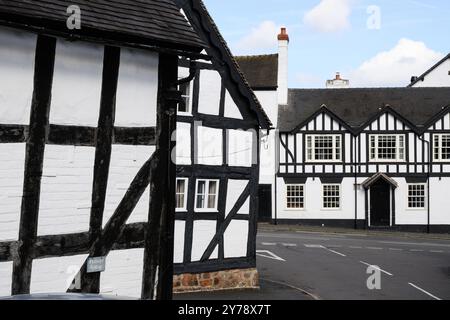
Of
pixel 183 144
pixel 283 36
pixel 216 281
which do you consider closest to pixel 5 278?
pixel 183 144

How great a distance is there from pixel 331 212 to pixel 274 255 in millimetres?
12252

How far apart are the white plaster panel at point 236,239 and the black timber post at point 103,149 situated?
7.80 metres

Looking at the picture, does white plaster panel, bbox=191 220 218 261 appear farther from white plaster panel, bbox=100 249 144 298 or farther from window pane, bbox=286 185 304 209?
window pane, bbox=286 185 304 209

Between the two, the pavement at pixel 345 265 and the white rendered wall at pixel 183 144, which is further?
the pavement at pixel 345 265

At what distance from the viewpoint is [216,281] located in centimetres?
1608

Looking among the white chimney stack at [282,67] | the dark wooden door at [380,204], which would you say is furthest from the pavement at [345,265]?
the white chimney stack at [282,67]

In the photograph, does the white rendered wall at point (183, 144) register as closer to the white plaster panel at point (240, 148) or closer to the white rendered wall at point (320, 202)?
the white plaster panel at point (240, 148)

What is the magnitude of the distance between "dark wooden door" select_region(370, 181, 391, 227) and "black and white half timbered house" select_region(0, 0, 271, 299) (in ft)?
87.3

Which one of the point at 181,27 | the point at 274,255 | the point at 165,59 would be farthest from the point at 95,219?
the point at 274,255

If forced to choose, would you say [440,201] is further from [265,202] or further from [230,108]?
[230,108]

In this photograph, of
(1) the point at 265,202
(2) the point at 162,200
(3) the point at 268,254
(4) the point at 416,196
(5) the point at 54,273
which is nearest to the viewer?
(5) the point at 54,273

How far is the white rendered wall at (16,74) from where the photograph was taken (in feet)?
25.7

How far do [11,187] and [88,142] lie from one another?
4.47 feet
